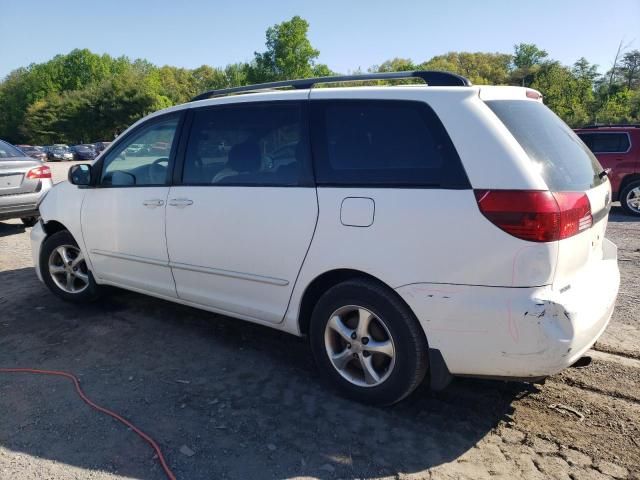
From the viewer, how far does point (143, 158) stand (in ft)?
13.6

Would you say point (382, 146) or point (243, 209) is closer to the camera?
point (382, 146)

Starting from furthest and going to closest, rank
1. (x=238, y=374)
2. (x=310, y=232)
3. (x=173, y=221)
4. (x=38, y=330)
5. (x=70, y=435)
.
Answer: (x=38, y=330) → (x=173, y=221) → (x=238, y=374) → (x=310, y=232) → (x=70, y=435)

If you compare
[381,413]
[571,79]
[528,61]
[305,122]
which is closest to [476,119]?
[305,122]

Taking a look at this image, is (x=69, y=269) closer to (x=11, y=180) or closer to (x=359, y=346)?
(x=359, y=346)

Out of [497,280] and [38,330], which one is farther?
[38,330]

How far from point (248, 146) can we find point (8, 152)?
22.6ft

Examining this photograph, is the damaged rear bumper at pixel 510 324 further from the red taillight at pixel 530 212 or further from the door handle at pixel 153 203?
the door handle at pixel 153 203

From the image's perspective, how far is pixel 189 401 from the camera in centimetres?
312

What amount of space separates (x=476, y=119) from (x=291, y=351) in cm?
215

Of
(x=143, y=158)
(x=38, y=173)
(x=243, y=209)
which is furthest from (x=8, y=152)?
(x=243, y=209)

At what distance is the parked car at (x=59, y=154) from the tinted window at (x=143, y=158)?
5070 cm

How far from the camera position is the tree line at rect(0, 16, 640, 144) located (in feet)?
145

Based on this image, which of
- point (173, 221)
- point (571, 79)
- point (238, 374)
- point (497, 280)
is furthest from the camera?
point (571, 79)

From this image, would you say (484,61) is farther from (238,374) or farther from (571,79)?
(238,374)
